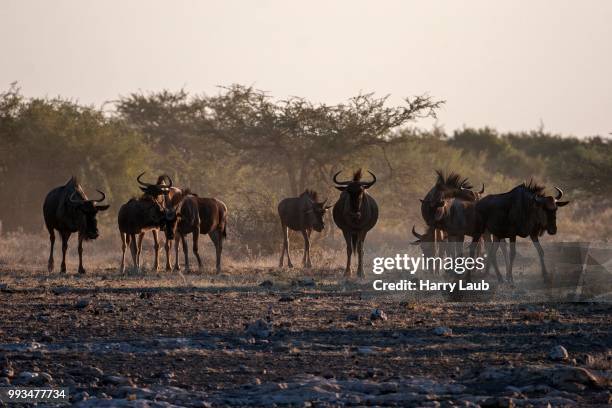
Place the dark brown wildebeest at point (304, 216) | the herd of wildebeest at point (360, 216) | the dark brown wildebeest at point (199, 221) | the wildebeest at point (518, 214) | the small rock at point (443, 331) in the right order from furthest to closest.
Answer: the dark brown wildebeest at point (304, 216) → the dark brown wildebeest at point (199, 221) → the herd of wildebeest at point (360, 216) → the wildebeest at point (518, 214) → the small rock at point (443, 331)

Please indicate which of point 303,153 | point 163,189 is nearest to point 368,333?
point 163,189

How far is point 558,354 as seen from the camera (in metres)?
A: 10.8

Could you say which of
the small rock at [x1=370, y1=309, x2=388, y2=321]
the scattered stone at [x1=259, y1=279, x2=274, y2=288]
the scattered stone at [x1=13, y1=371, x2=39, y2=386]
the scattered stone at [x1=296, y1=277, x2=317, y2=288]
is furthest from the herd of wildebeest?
the scattered stone at [x1=13, y1=371, x2=39, y2=386]

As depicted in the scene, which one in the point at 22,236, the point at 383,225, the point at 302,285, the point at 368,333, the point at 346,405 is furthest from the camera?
the point at 383,225

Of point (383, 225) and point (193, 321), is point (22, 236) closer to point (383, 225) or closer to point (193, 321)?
point (383, 225)

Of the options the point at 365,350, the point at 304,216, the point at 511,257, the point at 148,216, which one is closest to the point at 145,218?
the point at 148,216

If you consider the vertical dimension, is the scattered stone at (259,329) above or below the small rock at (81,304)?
below

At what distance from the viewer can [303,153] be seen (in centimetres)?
3400

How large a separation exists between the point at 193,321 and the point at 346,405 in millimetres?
5186

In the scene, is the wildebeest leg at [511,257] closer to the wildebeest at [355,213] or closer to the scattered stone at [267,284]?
the wildebeest at [355,213]

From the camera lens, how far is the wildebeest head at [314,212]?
85.6 ft

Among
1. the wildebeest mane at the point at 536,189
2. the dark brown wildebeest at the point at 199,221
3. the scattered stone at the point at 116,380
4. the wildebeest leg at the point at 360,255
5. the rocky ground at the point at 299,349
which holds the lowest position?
the scattered stone at the point at 116,380

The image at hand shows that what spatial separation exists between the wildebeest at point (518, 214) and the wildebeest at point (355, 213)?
8.40ft

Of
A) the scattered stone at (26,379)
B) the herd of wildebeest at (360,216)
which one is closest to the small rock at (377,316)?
the scattered stone at (26,379)
